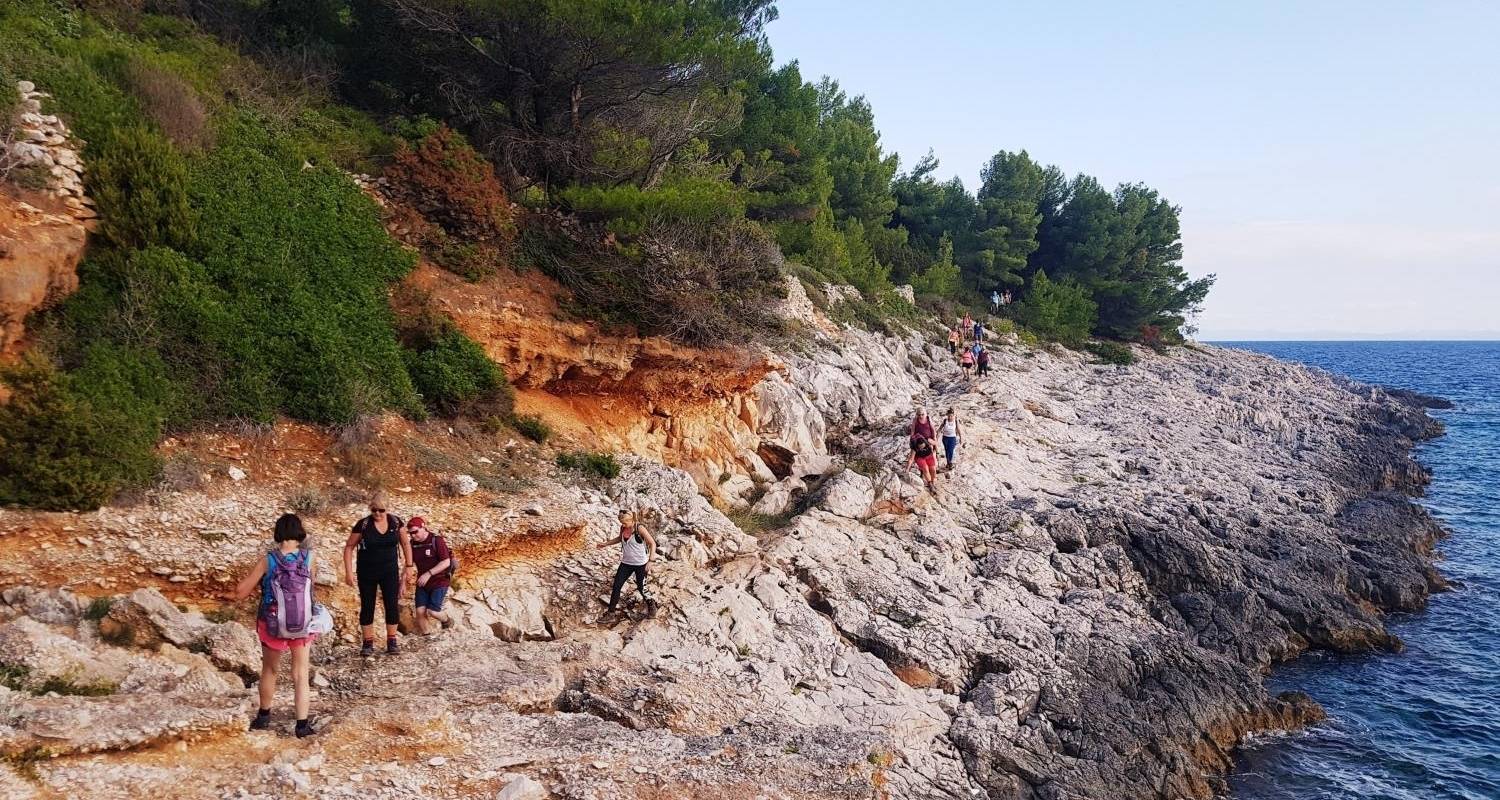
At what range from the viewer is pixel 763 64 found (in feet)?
60.8

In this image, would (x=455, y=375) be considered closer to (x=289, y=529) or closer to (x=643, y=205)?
(x=643, y=205)

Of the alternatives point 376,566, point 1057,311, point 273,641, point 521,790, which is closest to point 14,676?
point 273,641

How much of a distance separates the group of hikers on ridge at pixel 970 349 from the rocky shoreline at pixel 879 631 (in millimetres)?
4758

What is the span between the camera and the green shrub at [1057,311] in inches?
1722

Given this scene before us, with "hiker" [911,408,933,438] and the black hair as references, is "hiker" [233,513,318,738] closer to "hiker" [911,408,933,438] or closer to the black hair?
the black hair

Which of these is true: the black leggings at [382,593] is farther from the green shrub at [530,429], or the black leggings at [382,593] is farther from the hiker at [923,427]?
the hiker at [923,427]

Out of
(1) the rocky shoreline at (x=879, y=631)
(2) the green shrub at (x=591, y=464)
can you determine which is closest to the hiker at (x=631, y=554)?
(1) the rocky shoreline at (x=879, y=631)

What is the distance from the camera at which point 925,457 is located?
1817cm

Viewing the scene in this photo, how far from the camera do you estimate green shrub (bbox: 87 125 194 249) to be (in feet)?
35.4

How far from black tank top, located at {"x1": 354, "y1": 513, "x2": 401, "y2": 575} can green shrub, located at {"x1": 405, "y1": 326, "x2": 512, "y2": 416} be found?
4.97 m

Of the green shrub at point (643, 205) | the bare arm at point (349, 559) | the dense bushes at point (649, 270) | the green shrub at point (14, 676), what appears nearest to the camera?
the green shrub at point (14, 676)

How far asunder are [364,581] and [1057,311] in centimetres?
4152

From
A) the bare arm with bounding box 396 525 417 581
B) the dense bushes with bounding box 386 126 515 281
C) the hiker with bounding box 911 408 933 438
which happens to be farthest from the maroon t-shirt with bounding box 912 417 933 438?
the bare arm with bounding box 396 525 417 581

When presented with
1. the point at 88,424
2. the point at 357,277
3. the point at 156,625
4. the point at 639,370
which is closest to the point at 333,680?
the point at 156,625
